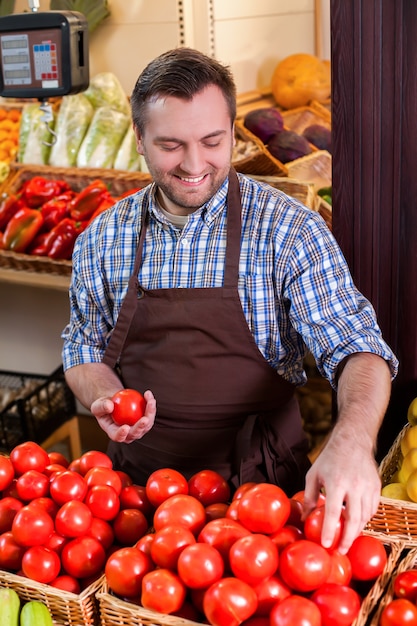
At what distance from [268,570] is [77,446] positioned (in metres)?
2.79

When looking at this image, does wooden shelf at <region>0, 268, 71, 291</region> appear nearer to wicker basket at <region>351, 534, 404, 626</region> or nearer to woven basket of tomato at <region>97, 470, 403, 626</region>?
woven basket of tomato at <region>97, 470, 403, 626</region>

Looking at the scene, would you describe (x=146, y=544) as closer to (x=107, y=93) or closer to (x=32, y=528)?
(x=32, y=528)

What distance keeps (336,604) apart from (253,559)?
0.16 meters

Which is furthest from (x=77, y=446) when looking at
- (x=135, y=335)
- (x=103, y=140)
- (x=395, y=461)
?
(x=395, y=461)

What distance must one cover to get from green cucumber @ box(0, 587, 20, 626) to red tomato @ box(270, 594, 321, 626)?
51 cm

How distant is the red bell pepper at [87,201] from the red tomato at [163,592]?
2.57 m

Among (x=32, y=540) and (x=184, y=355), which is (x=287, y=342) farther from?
(x=32, y=540)

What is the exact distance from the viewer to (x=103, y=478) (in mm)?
1812

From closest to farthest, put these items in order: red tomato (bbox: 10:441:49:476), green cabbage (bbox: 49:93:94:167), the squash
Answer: red tomato (bbox: 10:441:49:476) < green cabbage (bbox: 49:93:94:167) < the squash

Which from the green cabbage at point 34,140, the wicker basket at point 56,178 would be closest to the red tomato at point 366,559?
the wicker basket at point 56,178

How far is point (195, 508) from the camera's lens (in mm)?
1638

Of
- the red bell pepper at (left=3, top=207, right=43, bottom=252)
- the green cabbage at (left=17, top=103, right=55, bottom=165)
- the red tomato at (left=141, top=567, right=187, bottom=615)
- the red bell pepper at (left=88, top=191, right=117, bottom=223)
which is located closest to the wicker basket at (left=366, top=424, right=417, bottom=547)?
the red tomato at (left=141, top=567, right=187, bottom=615)

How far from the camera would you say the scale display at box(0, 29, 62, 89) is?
3.00 m

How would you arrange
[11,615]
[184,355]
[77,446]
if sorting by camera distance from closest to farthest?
[11,615] < [184,355] < [77,446]
